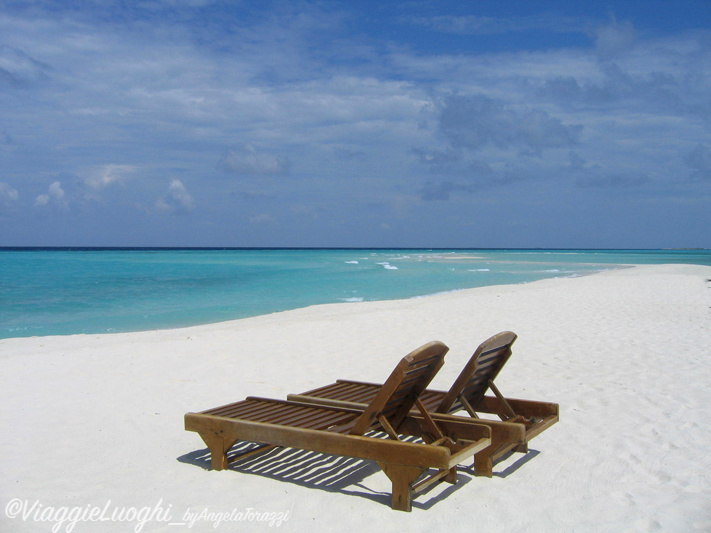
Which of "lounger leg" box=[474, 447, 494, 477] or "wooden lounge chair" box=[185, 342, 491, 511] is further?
"lounger leg" box=[474, 447, 494, 477]

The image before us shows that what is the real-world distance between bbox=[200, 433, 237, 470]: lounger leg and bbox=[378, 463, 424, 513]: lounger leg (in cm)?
127

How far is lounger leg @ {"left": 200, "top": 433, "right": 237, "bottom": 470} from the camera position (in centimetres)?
445

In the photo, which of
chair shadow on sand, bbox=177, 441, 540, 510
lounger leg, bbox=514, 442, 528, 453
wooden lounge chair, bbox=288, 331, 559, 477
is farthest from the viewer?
lounger leg, bbox=514, 442, 528, 453

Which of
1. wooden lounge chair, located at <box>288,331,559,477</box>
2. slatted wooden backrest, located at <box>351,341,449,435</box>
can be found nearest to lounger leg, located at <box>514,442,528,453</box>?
wooden lounge chair, located at <box>288,331,559,477</box>

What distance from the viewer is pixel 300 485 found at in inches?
167

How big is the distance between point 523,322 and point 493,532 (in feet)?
30.8

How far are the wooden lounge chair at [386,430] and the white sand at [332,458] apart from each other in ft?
0.85

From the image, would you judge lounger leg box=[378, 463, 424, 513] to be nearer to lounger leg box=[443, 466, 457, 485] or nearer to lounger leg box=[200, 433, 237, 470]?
lounger leg box=[443, 466, 457, 485]

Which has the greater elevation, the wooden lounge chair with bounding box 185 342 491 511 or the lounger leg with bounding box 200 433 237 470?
the wooden lounge chair with bounding box 185 342 491 511

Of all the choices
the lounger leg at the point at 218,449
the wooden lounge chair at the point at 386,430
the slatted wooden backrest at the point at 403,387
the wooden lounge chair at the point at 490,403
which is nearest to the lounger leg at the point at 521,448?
the wooden lounge chair at the point at 490,403

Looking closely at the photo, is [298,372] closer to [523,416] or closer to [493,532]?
[523,416]

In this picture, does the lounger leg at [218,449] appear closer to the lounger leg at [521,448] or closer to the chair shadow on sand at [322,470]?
the chair shadow on sand at [322,470]

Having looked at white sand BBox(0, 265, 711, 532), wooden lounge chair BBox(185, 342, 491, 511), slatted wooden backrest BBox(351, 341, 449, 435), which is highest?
slatted wooden backrest BBox(351, 341, 449, 435)

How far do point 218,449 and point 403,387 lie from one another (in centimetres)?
147
